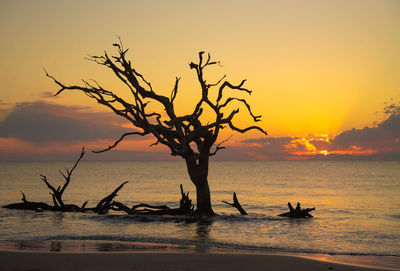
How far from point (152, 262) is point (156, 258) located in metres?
0.47

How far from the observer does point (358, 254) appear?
46.2ft

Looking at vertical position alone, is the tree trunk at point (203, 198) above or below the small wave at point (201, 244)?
above

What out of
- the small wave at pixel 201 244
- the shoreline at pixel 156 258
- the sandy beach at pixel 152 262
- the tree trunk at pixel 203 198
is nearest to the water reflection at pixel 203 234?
the small wave at pixel 201 244

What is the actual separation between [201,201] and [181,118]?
404 cm

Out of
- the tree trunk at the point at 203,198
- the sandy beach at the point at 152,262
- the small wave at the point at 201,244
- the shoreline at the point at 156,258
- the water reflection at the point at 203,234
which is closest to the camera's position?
the sandy beach at the point at 152,262

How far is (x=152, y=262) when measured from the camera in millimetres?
10961

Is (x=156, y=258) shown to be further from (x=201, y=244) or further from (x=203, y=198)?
(x=203, y=198)

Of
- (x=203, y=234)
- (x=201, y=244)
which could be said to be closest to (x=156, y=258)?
(x=201, y=244)

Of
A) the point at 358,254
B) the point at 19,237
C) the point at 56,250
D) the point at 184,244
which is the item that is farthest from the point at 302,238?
the point at 19,237

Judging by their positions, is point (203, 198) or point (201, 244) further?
point (203, 198)

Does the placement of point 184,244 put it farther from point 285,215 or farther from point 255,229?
point 285,215

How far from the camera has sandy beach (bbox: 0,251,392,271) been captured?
10477 millimetres

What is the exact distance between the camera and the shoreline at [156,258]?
10.7m

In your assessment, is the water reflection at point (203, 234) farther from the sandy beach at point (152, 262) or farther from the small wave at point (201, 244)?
the sandy beach at point (152, 262)
